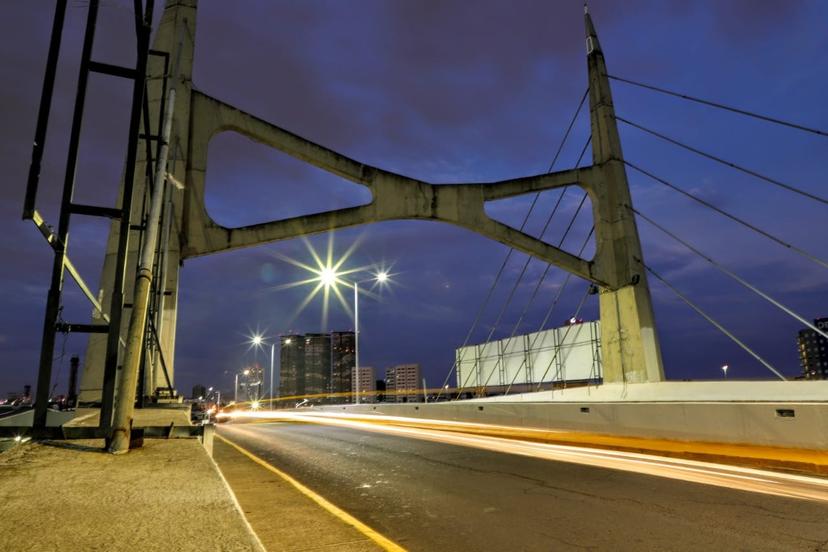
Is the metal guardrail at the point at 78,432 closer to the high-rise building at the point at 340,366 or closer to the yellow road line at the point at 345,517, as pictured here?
the yellow road line at the point at 345,517

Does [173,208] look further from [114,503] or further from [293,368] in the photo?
[293,368]

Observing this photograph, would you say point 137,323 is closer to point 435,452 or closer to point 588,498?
point 588,498

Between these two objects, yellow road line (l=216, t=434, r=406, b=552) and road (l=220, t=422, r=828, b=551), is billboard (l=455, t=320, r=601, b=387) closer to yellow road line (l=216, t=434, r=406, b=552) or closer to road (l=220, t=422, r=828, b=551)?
road (l=220, t=422, r=828, b=551)

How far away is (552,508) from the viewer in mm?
6758

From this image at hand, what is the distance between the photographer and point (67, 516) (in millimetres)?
3324

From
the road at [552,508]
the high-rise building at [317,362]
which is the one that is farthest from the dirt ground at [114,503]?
the high-rise building at [317,362]

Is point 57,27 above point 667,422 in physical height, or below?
above

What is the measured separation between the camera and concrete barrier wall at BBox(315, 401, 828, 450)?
33.3ft

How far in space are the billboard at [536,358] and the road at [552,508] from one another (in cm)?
1419

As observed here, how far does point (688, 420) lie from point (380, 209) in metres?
12.9

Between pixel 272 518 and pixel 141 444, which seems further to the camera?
pixel 272 518

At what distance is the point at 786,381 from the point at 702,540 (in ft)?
32.8

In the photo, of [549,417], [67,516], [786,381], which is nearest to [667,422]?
[786,381]

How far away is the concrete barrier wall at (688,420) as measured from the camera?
33.3ft
